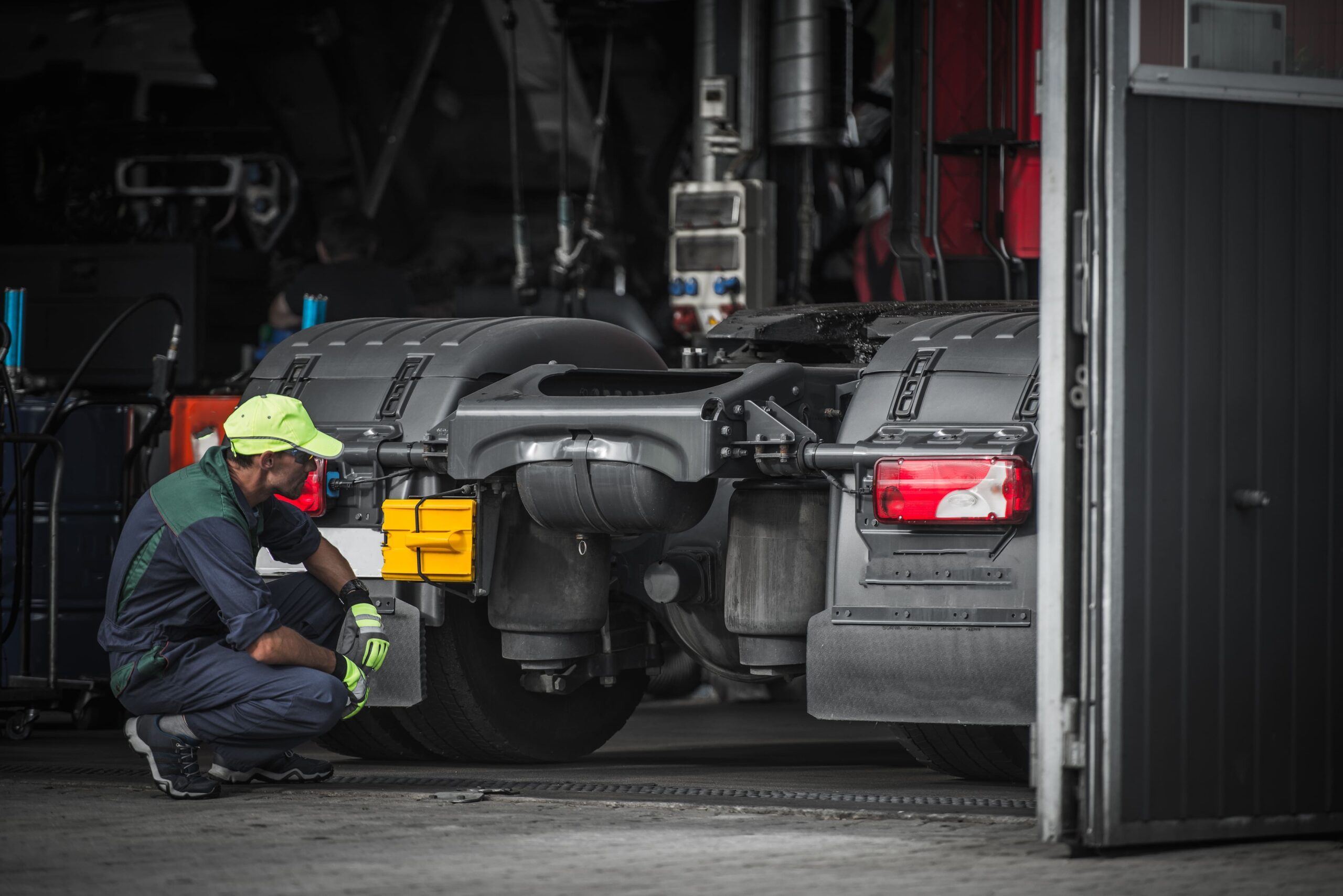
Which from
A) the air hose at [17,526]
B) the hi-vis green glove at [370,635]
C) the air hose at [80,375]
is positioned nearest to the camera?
the hi-vis green glove at [370,635]

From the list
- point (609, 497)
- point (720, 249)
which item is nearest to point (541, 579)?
point (609, 497)

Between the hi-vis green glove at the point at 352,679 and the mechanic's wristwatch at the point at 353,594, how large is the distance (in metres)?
0.15

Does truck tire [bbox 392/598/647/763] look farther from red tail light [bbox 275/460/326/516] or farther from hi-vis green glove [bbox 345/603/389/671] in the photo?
red tail light [bbox 275/460/326/516]

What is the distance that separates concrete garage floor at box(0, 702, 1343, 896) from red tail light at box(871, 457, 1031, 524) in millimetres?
702

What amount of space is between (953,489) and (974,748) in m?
0.94

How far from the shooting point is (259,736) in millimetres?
5586

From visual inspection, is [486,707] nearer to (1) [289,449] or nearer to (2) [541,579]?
(2) [541,579]

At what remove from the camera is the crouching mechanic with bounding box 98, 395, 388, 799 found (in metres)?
5.50

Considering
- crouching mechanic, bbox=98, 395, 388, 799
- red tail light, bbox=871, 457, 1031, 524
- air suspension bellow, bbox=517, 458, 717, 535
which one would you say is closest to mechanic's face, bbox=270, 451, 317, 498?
crouching mechanic, bbox=98, 395, 388, 799

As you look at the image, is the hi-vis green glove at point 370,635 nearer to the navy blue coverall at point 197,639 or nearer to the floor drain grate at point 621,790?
the navy blue coverall at point 197,639

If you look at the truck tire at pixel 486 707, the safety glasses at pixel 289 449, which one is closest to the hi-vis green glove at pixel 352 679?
the truck tire at pixel 486 707

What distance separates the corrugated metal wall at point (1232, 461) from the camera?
4617 mm

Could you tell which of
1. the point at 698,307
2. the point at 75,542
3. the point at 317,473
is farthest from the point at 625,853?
the point at 698,307

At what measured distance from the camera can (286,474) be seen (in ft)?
18.3
